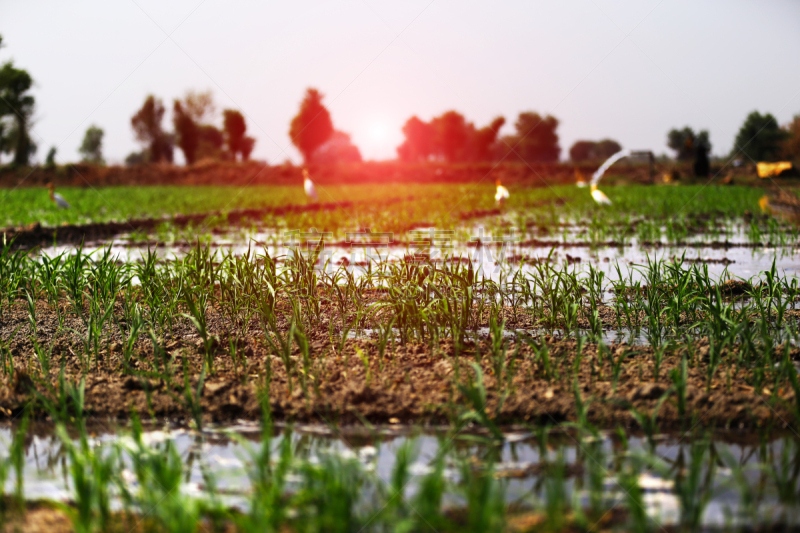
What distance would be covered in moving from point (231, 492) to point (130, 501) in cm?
34

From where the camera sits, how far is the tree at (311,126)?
183 feet

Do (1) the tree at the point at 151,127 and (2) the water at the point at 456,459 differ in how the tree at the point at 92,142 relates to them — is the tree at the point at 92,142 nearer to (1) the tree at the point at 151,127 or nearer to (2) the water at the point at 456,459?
(1) the tree at the point at 151,127

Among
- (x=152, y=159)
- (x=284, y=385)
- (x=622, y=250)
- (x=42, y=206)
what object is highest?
(x=152, y=159)

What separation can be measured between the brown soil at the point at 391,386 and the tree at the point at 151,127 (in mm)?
57434

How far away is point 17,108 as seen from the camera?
37.6m

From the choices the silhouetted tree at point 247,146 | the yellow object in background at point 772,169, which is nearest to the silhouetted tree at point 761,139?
the yellow object in background at point 772,169

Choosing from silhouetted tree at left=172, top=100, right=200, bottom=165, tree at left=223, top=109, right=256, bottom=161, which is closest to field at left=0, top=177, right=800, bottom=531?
silhouetted tree at left=172, top=100, right=200, bottom=165

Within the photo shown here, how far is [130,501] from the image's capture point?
5.82 ft

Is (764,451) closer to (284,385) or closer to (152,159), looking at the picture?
(284,385)

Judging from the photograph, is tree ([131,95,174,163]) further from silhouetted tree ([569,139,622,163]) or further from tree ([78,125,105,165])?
silhouetted tree ([569,139,622,163])

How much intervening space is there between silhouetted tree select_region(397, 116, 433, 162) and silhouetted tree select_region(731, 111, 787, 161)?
48.6 meters

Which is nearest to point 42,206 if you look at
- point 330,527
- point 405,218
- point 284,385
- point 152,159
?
point 405,218

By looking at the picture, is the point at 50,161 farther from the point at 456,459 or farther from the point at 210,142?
the point at 456,459

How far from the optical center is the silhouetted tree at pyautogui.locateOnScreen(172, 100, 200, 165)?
52500 mm
